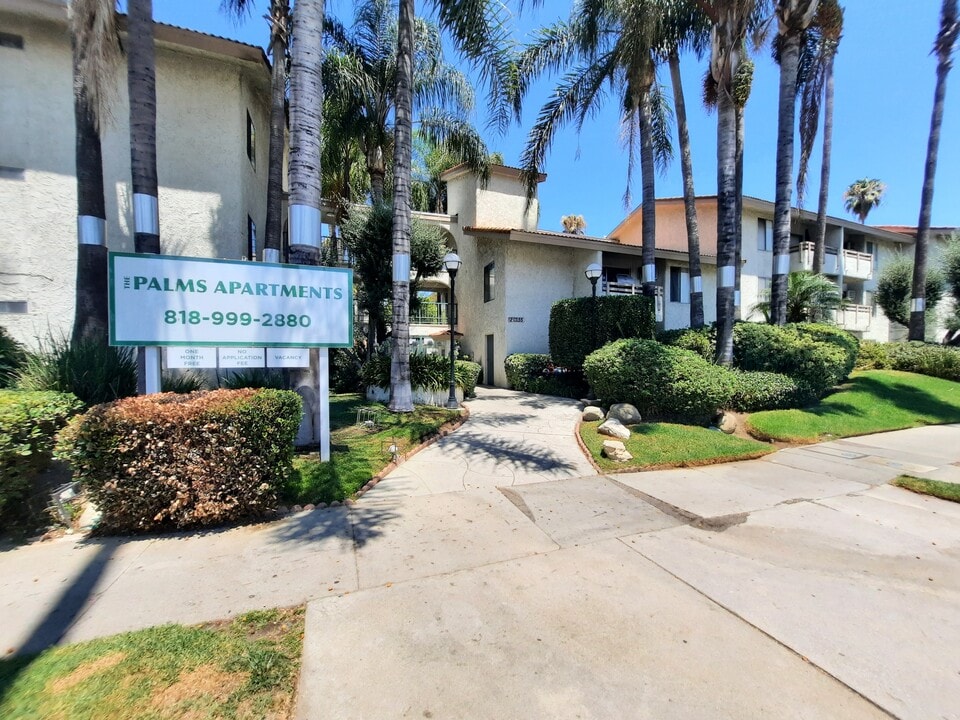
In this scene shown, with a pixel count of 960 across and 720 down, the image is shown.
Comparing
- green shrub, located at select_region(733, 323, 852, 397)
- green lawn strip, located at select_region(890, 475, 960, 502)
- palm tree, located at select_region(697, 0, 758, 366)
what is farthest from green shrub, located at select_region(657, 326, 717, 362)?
green lawn strip, located at select_region(890, 475, 960, 502)

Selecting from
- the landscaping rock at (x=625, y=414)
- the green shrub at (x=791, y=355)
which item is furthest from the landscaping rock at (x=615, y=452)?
the green shrub at (x=791, y=355)

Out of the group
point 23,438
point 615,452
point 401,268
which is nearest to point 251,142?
point 401,268

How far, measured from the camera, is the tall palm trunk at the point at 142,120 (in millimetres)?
6602

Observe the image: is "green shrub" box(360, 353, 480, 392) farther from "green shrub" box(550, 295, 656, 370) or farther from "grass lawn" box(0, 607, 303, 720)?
"grass lawn" box(0, 607, 303, 720)

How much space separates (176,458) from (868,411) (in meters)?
14.2

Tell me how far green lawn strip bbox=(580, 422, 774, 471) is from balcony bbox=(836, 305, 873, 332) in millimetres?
20625

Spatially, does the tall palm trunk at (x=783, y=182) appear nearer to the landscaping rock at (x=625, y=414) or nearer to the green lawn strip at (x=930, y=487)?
the landscaping rock at (x=625, y=414)

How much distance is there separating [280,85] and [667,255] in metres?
14.9

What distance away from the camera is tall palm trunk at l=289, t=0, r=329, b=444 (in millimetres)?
6422

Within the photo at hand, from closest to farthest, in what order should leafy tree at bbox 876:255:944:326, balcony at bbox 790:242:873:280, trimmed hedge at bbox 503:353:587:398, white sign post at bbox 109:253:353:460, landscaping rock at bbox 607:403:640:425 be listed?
white sign post at bbox 109:253:353:460 → landscaping rock at bbox 607:403:640:425 → trimmed hedge at bbox 503:353:587:398 → leafy tree at bbox 876:255:944:326 → balcony at bbox 790:242:873:280

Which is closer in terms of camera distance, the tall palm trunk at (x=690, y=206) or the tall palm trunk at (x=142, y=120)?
the tall palm trunk at (x=142, y=120)

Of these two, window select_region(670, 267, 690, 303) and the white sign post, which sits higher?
window select_region(670, 267, 690, 303)

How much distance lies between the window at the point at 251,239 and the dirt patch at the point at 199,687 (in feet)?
37.8

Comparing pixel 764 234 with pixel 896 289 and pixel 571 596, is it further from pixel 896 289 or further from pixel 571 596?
pixel 571 596
